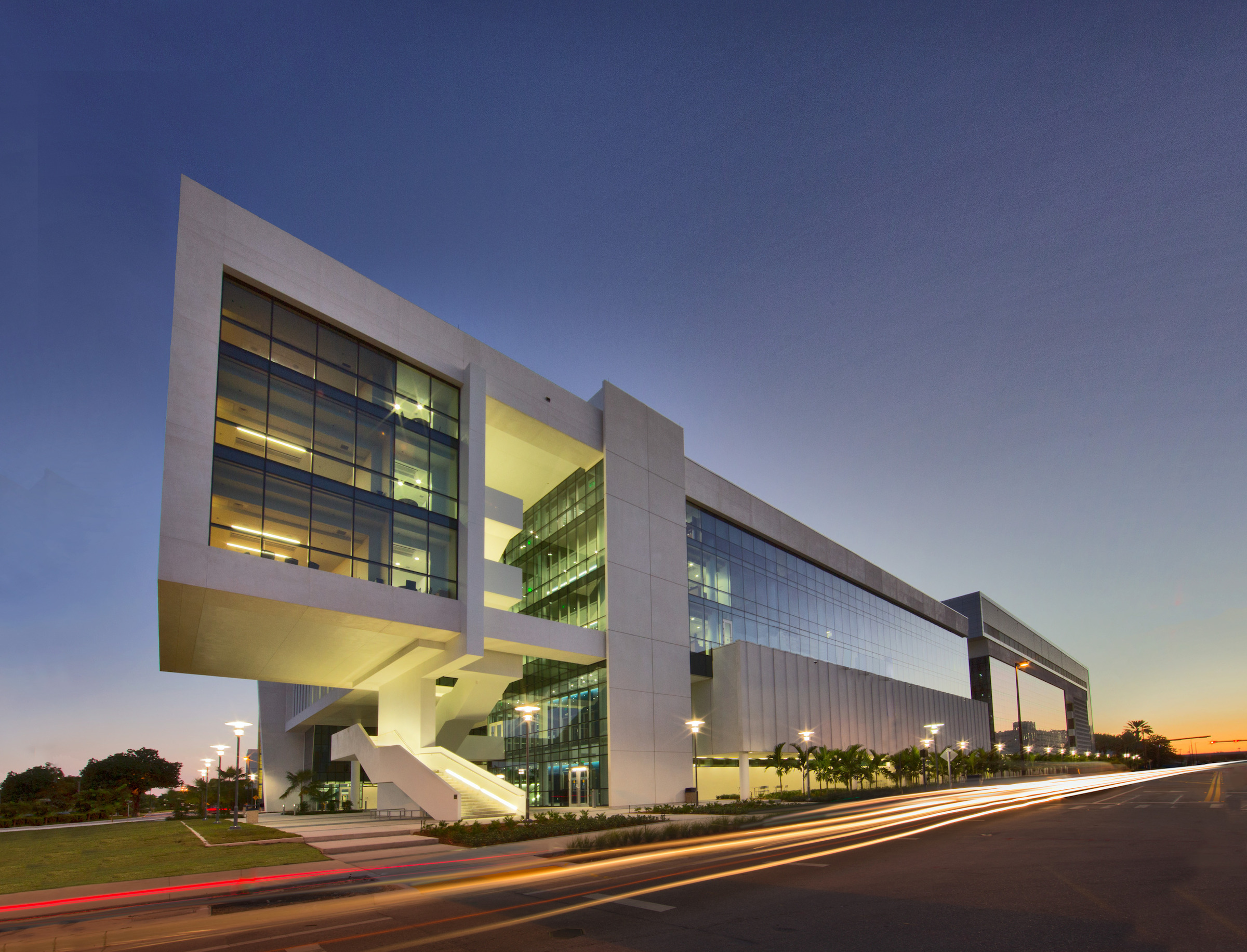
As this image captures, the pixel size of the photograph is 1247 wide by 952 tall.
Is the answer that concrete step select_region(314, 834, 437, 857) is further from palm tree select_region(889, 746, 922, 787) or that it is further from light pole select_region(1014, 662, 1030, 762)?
Answer: light pole select_region(1014, 662, 1030, 762)

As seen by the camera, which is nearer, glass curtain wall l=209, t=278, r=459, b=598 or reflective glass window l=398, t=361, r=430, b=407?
glass curtain wall l=209, t=278, r=459, b=598

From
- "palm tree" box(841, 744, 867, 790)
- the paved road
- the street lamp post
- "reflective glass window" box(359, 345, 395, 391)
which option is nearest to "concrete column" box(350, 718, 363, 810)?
"reflective glass window" box(359, 345, 395, 391)

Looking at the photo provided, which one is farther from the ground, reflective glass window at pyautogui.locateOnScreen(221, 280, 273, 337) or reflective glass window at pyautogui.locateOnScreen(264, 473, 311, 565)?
reflective glass window at pyautogui.locateOnScreen(221, 280, 273, 337)

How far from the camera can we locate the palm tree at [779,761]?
44.4 m

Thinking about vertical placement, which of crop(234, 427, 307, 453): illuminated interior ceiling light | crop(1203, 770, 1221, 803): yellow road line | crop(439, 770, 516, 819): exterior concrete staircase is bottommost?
crop(1203, 770, 1221, 803): yellow road line

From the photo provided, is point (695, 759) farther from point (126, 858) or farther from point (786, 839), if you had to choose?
point (126, 858)

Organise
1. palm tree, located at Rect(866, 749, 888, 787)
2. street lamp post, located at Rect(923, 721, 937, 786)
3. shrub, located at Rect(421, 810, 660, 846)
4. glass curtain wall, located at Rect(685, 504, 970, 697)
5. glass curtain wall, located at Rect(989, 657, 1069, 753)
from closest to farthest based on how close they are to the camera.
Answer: shrub, located at Rect(421, 810, 660, 846) → glass curtain wall, located at Rect(685, 504, 970, 697) → palm tree, located at Rect(866, 749, 888, 787) → street lamp post, located at Rect(923, 721, 937, 786) → glass curtain wall, located at Rect(989, 657, 1069, 753)

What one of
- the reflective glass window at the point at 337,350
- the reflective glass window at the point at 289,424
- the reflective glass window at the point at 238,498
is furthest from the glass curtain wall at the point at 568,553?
the reflective glass window at the point at 238,498

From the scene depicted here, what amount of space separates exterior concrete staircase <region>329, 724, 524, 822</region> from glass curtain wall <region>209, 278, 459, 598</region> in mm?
6943

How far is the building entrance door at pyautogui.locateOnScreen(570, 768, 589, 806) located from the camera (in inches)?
1473

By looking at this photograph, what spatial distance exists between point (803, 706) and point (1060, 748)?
106242mm

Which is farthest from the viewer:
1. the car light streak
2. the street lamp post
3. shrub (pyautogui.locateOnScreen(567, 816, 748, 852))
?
the street lamp post

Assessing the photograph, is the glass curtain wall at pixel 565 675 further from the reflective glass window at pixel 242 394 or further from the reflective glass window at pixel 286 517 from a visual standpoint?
the reflective glass window at pixel 242 394

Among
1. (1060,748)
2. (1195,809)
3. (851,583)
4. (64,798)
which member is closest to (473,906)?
(1195,809)
